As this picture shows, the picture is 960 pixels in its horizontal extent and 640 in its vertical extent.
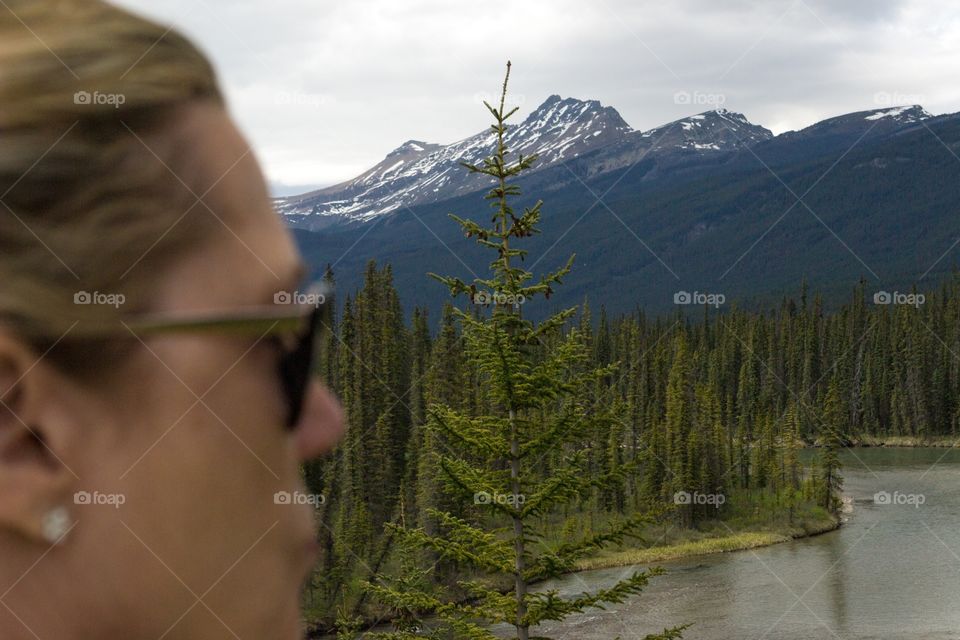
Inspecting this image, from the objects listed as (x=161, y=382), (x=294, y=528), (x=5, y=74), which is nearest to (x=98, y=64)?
(x=5, y=74)

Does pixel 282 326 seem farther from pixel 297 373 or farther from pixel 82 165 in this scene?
pixel 82 165

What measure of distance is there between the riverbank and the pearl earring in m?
43.0

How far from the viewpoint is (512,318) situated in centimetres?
1180

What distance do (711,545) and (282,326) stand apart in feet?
158

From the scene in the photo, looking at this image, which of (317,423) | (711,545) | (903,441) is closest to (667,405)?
(711,545)

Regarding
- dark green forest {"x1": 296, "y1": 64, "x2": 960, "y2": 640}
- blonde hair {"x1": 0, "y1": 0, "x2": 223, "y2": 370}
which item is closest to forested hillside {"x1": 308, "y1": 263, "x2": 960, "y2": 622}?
dark green forest {"x1": 296, "y1": 64, "x2": 960, "y2": 640}

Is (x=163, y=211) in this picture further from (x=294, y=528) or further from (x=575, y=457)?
(x=575, y=457)

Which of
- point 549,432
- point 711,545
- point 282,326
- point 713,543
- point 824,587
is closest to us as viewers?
point 282,326

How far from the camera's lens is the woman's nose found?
682 millimetres

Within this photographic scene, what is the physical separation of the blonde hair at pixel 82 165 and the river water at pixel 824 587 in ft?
100.0

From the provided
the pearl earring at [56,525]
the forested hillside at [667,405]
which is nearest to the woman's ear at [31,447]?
the pearl earring at [56,525]

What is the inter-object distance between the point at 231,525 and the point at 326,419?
0.13m

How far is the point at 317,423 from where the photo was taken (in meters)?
0.70

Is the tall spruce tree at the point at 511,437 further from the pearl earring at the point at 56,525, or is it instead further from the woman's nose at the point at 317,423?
the pearl earring at the point at 56,525
